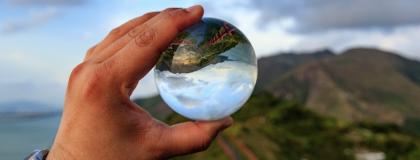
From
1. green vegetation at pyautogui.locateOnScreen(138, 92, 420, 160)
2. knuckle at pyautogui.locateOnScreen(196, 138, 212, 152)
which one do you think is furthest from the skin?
green vegetation at pyautogui.locateOnScreen(138, 92, 420, 160)

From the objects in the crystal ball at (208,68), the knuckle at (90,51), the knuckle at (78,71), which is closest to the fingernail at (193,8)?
the crystal ball at (208,68)

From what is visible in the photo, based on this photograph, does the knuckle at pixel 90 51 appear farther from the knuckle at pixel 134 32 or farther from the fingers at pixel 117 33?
the knuckle at pixel 134 32

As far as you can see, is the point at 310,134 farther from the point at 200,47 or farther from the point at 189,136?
the point at 189,136

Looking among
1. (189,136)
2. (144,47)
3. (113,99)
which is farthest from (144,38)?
(189,136)

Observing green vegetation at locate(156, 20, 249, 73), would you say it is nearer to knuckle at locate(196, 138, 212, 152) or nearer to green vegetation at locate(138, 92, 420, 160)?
knuckle at locate(196, 138, 212, 152)

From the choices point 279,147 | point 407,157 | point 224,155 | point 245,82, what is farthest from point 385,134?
point 245,82
